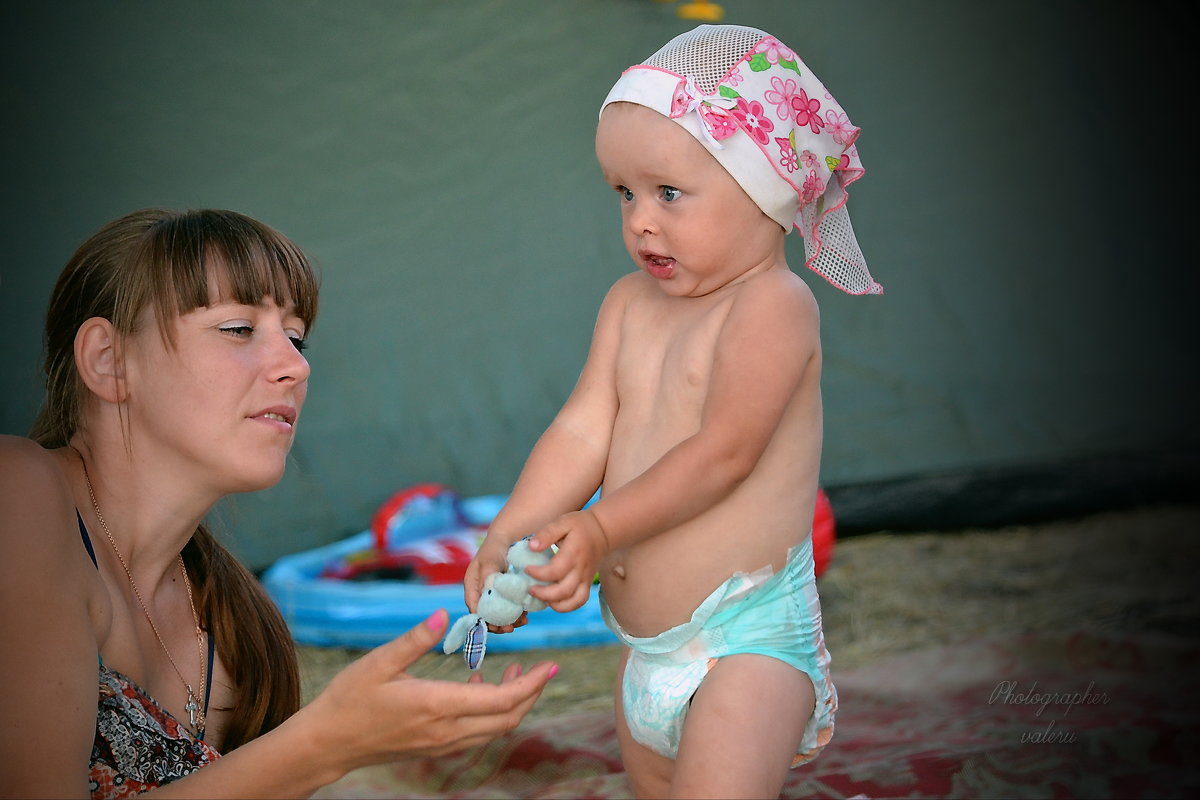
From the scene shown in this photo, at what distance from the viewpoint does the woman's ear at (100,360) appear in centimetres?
182

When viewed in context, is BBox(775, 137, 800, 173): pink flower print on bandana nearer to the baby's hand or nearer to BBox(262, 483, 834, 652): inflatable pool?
the baby's hand

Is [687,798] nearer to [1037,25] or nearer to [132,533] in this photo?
[132,533]

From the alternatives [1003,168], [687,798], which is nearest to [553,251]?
[1003,168]

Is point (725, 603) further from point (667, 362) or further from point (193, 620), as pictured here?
point (193, 620)

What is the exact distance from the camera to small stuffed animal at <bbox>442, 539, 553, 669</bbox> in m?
1.62

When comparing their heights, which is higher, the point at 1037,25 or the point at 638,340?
the point at 1037,25

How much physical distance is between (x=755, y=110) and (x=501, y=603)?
83 centimetres

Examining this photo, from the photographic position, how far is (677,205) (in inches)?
72.5

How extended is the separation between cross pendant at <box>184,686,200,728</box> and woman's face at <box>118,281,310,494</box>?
1.27ft

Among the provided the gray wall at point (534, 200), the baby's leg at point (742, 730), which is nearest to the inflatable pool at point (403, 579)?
the gray wall at point (534, 200)

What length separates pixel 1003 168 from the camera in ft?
16.7

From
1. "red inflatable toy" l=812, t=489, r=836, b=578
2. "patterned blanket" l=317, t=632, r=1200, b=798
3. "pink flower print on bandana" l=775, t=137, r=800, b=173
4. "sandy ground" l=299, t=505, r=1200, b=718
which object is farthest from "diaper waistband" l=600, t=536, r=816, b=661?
"red inflatable toy" l=812, t=489, r=836, b=578

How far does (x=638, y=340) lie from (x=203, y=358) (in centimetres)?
68

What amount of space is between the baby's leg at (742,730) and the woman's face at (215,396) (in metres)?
0.72
